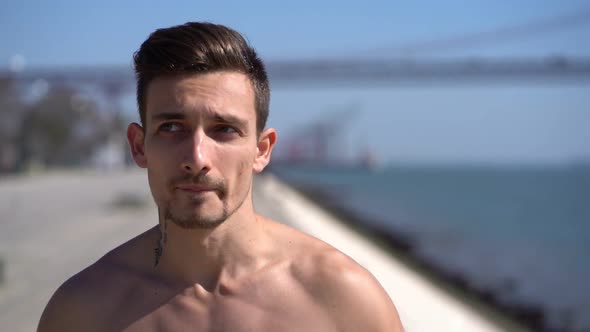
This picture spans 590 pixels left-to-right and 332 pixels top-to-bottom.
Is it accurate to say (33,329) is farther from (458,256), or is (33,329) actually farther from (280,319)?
(458,256)

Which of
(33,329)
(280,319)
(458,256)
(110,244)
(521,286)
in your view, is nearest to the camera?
(280,319)

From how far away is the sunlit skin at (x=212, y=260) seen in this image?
1.67 metres

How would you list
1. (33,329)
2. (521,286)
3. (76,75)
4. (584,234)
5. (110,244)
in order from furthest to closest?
1. (76,75)
2. (584,234)
3. (521,286)
4. (110,244)
5. (33,329)

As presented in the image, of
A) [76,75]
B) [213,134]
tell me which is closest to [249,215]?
[213,134]

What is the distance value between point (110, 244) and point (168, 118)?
7.22 m

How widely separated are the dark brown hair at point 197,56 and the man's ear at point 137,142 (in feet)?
0.12

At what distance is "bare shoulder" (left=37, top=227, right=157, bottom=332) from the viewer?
1.81m

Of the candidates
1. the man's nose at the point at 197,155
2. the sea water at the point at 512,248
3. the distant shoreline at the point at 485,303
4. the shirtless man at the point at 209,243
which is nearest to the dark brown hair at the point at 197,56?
the shirtless man at the point at 209,243

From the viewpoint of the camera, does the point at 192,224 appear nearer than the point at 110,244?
Yes

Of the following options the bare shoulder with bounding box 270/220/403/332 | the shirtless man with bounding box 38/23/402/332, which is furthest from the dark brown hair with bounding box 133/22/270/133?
the bare shoulder with bounding box 270/220/403/332

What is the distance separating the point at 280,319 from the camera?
179 centimetres

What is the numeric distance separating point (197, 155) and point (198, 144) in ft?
0.10

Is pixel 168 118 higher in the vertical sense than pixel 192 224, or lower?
higher

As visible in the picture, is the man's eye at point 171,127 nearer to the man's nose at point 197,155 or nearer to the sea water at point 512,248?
the man's nose at point 197,155
